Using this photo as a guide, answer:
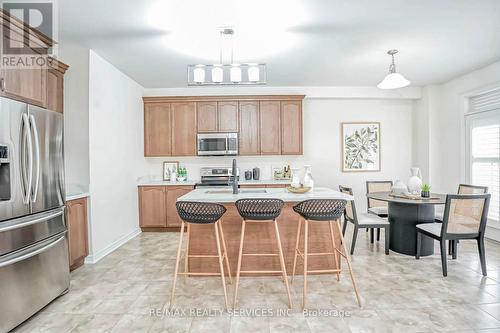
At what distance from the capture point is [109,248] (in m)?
3.73

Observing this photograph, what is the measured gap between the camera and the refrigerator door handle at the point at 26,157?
207 centimetres

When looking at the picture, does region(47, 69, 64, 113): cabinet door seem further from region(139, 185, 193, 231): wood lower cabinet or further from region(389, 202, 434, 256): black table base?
region(389, 202, 434, 256): black table base

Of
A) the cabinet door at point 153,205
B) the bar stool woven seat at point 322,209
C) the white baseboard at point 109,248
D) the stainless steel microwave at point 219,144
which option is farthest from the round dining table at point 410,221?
the white baseboard at point 109,248

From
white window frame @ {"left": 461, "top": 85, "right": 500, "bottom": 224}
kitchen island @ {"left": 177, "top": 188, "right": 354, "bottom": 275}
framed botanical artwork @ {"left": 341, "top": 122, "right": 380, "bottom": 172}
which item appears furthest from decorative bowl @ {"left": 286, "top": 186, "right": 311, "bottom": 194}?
white window frame @ {"left": 461, "top": 85, "right": 500, "bottom": 224}

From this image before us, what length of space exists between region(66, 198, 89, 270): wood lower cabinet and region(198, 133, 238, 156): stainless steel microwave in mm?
2178

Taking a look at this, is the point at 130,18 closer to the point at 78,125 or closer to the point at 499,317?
the point at 78,125

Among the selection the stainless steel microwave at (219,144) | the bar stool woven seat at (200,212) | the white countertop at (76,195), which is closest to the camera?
the bar stool woven seat at (200,212)

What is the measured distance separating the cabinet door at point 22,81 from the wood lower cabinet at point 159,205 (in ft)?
7.53

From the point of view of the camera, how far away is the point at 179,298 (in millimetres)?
2494

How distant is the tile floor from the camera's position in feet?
6.78

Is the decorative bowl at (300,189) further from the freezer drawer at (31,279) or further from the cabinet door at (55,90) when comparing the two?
the cabinet door at (55,90)

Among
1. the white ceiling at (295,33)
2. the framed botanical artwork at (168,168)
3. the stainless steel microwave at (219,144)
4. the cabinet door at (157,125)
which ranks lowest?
the framed botanical artwork at (168,168)

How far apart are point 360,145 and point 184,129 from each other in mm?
3420

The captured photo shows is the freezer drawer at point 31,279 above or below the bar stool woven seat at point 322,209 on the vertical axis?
below
